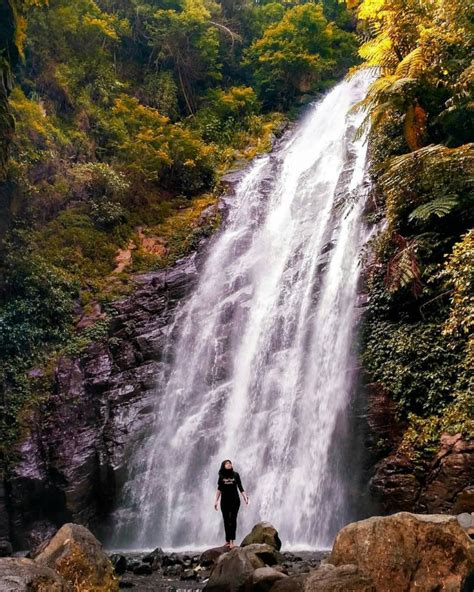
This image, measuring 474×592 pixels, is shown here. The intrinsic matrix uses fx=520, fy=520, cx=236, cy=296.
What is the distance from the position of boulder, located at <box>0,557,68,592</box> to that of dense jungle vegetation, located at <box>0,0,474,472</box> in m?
7.24

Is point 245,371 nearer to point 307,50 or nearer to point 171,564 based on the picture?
point 171,564

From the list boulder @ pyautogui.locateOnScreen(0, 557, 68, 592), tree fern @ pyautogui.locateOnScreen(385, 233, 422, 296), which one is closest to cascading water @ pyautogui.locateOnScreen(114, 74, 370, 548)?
tree fern @ pyautogui.locateOnScreen(385, 233, 422, 296)

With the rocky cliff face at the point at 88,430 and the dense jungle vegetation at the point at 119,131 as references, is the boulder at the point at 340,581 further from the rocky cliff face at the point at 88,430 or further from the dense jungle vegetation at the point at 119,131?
the dense jungle vegetation at the point at 119,131

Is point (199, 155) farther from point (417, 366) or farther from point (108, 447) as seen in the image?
point (417, 366)

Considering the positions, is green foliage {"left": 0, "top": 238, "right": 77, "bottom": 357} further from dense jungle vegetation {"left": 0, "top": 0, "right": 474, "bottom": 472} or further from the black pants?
the black pants

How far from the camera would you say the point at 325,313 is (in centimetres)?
1399

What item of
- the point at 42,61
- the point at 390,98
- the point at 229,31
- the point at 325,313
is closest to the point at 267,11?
the point at 229,31

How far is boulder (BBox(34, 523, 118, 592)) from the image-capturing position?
247 inches

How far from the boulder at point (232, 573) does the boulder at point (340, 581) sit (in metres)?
1.26

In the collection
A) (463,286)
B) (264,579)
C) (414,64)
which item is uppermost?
(414,64)

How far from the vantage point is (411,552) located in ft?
18.3

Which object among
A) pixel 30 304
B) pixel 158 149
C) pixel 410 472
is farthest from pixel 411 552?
pixel 158 149

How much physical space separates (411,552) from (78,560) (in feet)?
12.9

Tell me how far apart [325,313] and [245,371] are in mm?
2701
